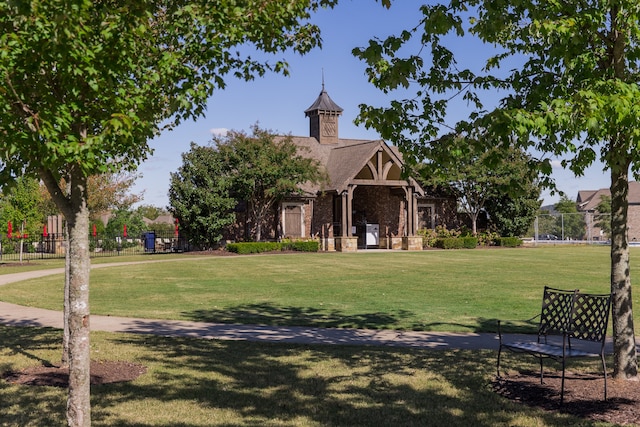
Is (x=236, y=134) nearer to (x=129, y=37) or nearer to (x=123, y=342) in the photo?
(x=123, y=342)

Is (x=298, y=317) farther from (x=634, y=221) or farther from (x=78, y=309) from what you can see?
(x=634, y=221)

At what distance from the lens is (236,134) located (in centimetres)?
3672

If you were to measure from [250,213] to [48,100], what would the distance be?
33.5 metres

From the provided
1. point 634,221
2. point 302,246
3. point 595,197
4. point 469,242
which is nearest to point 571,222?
point 595,197

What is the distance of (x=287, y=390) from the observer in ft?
23.0

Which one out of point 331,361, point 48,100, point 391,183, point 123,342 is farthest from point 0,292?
point 391,183

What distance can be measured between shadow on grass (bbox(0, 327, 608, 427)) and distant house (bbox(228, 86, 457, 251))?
27614 millimetres

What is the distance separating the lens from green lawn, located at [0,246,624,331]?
12477mm

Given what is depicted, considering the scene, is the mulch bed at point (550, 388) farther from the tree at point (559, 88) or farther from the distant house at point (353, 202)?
the distant house at point (353, 202)

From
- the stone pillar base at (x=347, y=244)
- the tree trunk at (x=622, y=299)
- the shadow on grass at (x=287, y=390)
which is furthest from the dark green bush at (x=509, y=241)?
the tree trunk at (x=622, y=299)

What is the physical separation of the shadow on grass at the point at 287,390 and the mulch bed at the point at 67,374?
19cm

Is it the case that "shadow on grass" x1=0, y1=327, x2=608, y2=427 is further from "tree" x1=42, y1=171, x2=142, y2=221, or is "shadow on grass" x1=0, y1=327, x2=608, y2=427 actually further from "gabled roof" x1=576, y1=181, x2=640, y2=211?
"gabled roof" x1=576, y1=181, x2=640, y2=211

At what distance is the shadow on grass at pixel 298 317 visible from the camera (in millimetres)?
11602

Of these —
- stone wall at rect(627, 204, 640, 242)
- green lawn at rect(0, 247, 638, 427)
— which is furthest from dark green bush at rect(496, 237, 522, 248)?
stone wall at rect(627, 204, 640, 242)
